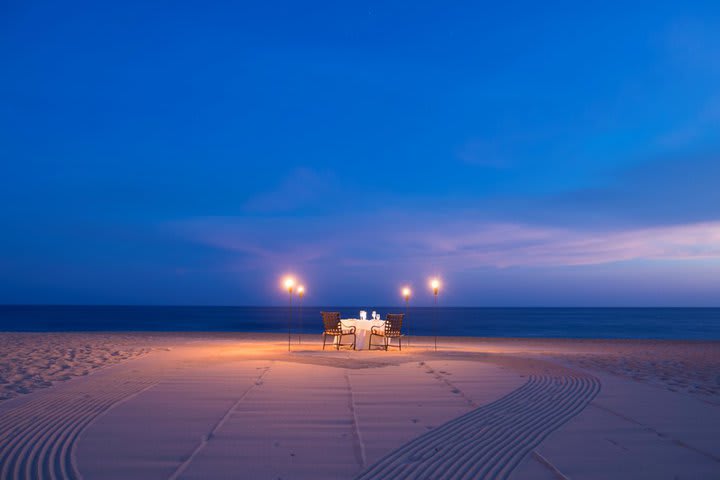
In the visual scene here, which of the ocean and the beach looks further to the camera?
the ocean

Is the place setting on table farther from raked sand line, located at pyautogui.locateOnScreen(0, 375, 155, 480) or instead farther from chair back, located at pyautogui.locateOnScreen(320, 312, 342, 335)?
raked sand line, located at pyautogui.locateOnScreen(0, 375, 155, 480)

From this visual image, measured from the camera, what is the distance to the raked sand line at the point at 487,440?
3.88 m

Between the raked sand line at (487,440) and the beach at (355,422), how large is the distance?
19 millimetres

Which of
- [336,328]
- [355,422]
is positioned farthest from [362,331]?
[355,422]

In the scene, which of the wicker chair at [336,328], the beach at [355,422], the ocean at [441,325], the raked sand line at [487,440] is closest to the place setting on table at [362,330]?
the wicker chair at [336,328]

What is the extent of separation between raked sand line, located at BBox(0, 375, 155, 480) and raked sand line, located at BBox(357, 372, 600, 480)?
2.37 metres

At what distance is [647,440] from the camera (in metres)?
4.71

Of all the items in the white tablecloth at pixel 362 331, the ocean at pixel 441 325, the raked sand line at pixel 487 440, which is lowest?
the ocean at pixel 441 325

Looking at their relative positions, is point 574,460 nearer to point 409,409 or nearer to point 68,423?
point 409,409

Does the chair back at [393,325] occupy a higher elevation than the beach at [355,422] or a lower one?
higher

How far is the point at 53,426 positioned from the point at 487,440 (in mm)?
4119

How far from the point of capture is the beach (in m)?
3.97

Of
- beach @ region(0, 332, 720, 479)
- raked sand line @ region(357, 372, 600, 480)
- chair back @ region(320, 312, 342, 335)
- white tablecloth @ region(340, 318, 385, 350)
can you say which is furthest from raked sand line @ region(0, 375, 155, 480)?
white tablecloth @ region(340, 318, 385, 350)

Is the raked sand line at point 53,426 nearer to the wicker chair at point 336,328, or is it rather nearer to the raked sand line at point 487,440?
the raked sand line at point 487,440
